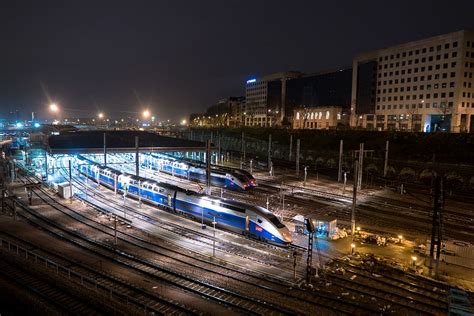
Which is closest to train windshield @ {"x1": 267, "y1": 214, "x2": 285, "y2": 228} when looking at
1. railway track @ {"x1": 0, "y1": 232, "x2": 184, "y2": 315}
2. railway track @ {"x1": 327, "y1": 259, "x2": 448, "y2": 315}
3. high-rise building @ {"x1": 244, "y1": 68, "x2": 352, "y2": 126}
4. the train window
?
the train window

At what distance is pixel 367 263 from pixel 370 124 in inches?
3269

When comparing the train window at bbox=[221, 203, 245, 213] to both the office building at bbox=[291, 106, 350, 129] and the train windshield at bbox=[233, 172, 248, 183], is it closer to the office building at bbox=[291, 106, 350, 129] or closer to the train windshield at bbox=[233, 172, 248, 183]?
the train windshield at bbox=[233, 172, 248, 183]

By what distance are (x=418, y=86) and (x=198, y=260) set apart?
83.0m

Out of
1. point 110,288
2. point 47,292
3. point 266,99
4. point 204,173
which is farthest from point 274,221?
point 266,99

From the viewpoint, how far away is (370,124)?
96.6 meters

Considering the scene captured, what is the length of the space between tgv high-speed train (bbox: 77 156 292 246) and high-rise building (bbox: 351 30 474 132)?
221 ft

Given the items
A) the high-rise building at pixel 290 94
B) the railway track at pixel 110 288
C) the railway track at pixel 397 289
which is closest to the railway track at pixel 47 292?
the railway track at pixel 110 288

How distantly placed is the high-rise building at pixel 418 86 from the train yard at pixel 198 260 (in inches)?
2085

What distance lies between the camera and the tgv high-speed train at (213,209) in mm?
22891

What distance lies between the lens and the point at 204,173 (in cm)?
4478

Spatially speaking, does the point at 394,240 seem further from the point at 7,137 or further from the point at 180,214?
the point at 7,137

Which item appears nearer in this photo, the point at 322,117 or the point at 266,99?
the point at 322,117

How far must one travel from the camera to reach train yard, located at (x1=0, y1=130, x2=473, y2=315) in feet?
50.9

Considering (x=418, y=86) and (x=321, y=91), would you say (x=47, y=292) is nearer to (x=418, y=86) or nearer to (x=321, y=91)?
(x=418, y=86)
